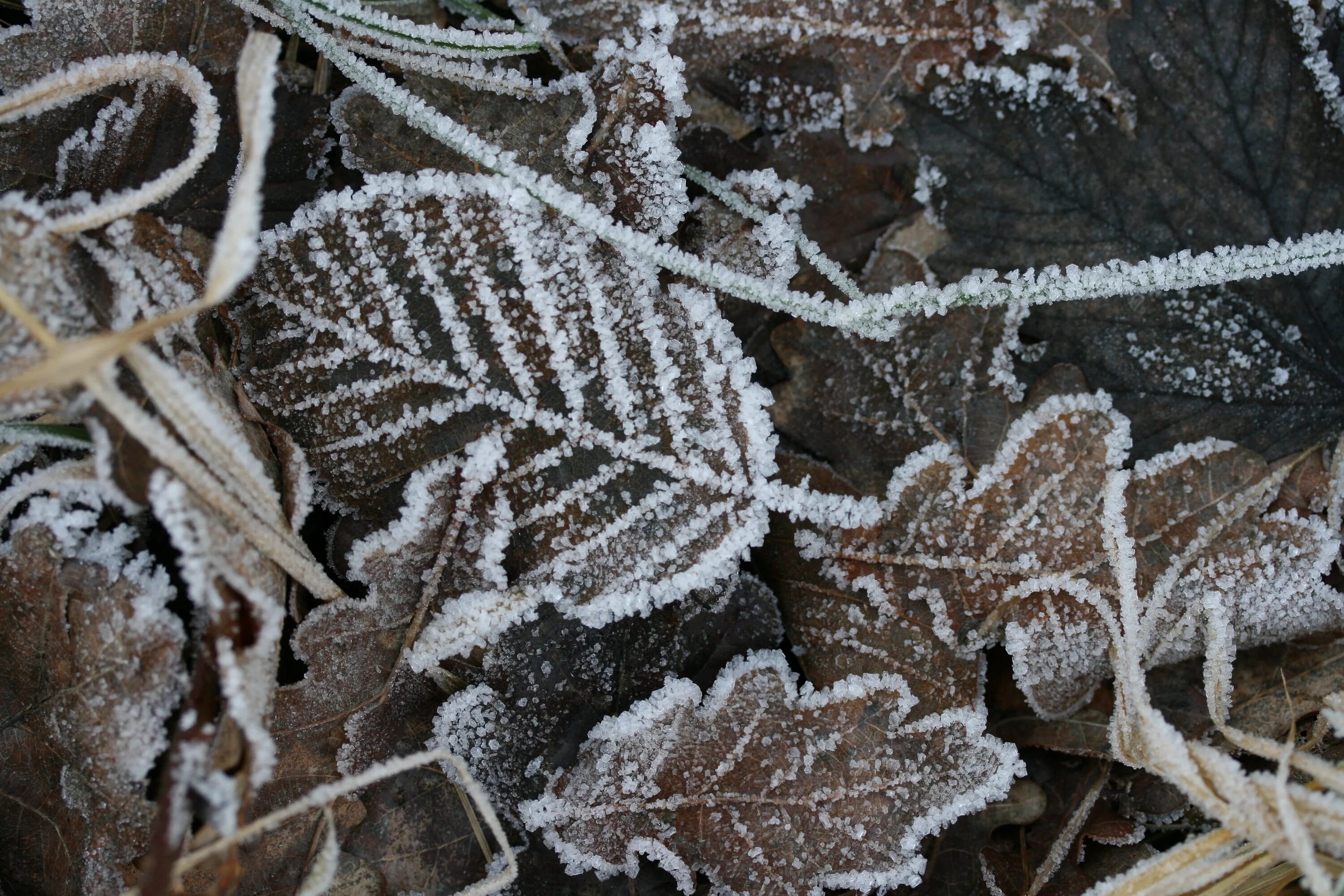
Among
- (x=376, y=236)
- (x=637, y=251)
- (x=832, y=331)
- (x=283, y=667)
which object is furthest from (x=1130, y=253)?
(x=283, y=667)

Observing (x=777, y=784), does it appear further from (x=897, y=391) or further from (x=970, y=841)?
(x=897, y=391)

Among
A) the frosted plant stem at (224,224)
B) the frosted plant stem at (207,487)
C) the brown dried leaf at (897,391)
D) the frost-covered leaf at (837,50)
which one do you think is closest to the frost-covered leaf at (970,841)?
the brown dried leaf at (897,391)

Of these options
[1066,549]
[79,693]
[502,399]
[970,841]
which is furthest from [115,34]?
[970,841]

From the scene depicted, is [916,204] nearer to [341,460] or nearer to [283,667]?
[341,460]

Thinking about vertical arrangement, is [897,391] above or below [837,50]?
below

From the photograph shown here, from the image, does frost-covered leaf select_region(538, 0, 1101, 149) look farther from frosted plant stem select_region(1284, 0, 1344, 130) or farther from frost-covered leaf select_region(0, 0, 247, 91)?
frost-covered leaf select_region(0, 0, 247, 91)

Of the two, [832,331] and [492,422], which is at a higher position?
[492,422]

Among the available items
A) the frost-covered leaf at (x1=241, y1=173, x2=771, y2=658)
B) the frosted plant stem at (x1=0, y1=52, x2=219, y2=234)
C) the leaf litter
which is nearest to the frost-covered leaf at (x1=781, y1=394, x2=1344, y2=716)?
the leaf litter
